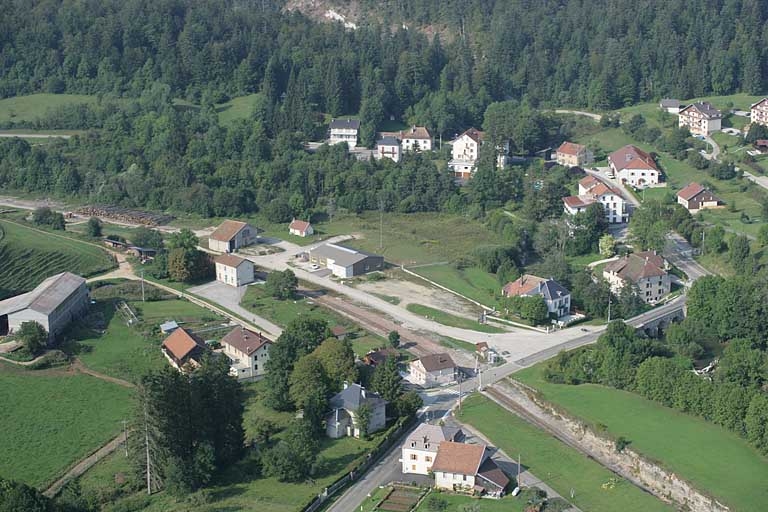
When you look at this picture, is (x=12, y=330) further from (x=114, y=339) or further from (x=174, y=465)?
(x=174, y=465)

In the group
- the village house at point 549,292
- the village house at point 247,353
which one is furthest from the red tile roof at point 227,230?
the village house at point 549,292

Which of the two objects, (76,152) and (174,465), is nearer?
(174,465)

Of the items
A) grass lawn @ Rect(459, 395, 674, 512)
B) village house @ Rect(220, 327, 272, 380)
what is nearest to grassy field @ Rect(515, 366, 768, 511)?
grass lawn @ Rect(459, 395, 674, 512)

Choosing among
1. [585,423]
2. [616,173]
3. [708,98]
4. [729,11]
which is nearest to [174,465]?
[585,423]

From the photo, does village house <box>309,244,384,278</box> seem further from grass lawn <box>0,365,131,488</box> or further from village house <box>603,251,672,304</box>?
grass lawn <box>0,365,131,488</box>

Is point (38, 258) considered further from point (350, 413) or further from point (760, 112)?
point (760, 112)

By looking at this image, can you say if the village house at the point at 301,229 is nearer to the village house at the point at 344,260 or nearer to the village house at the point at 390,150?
the village house at the point at 344,260
